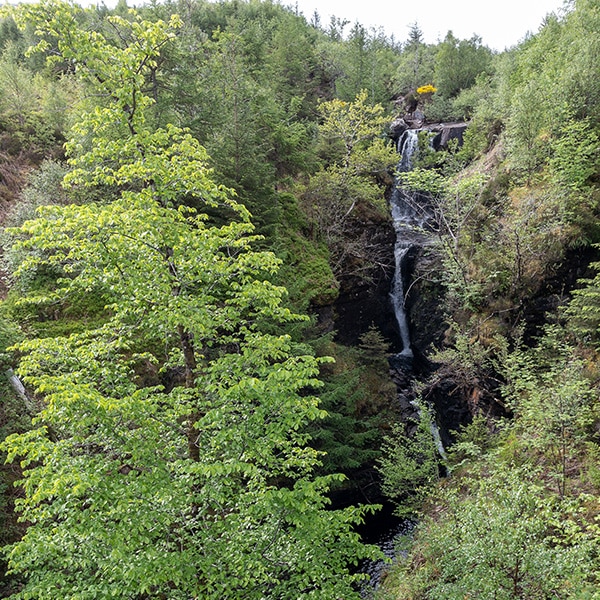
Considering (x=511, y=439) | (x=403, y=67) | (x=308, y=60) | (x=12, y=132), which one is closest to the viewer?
(x=511, y=439)

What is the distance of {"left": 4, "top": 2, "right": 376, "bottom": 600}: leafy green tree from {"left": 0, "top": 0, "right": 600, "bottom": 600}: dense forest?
0.05 meters

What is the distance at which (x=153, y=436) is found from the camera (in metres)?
5.27

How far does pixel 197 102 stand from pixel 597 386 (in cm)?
1495

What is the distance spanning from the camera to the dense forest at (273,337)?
4.88 meters

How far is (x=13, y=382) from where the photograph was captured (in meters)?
8.53

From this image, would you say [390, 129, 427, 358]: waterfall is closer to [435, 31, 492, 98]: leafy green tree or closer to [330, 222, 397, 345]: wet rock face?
[330, 222, 397, 345]: wet rock face

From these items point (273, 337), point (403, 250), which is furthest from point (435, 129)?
point (273, 337)

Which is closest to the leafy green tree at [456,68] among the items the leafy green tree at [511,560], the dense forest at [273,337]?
the dense forest at [273,337]

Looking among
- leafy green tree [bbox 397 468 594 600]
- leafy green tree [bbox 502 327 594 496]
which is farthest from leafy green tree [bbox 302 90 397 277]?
leafy green tree [bbox 397 468 594 600]

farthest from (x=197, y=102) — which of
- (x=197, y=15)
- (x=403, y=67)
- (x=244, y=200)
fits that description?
(x=403, y=67)

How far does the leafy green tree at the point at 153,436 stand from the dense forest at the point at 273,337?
0.05m

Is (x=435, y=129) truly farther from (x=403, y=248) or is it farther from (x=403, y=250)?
(x=403, y=250)

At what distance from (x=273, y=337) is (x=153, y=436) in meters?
2.22

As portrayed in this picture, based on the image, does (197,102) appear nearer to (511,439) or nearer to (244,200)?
(244,200)
